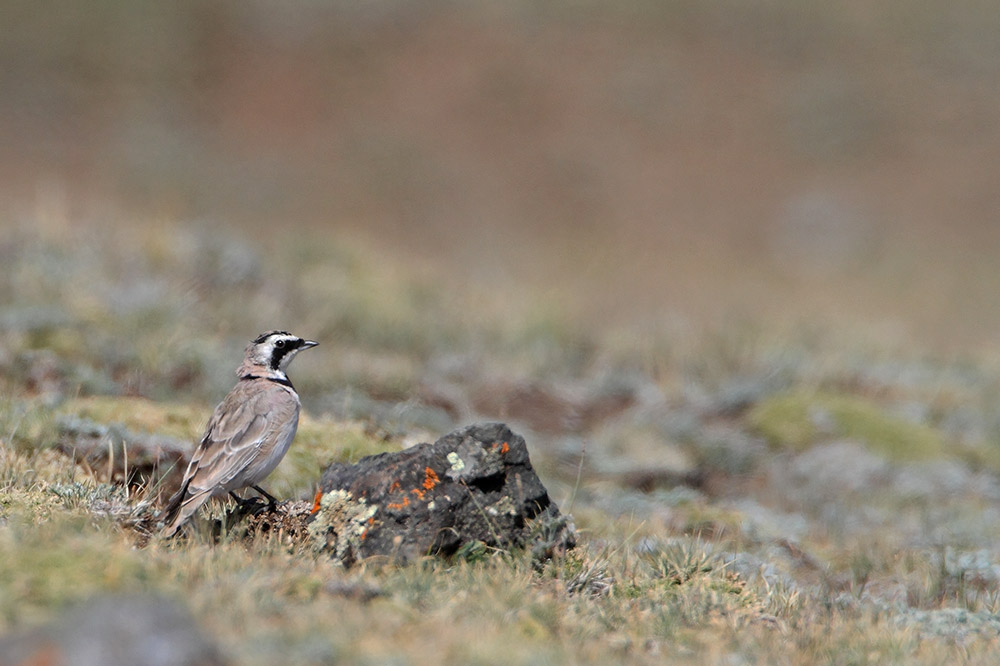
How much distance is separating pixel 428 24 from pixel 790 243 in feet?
54.5

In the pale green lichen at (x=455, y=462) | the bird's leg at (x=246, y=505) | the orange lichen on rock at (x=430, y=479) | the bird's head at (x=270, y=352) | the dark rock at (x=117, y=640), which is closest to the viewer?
the dark rock at (x=117, y=640)

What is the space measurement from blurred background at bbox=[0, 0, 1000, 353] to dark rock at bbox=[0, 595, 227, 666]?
70.4ft

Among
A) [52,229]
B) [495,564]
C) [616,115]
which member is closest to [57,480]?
[495,564]

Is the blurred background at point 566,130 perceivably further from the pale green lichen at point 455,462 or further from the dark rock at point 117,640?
the dark rock at point 117,640

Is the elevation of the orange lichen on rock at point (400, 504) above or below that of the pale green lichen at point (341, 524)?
above

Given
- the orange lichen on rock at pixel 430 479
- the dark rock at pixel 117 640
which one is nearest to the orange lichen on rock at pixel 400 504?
the orange lichen on rock at pixel 430 479

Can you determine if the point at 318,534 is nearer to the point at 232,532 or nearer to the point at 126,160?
the point at 232,532

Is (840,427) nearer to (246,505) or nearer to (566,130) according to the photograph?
(246,505)

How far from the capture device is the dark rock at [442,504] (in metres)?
5.86

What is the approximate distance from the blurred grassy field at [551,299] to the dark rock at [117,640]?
35cm

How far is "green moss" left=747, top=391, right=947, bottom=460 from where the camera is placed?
39.5 feet

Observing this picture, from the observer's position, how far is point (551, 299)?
669 inches

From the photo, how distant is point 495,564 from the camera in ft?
19.3

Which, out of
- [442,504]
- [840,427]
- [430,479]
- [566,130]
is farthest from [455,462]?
[566,130]
